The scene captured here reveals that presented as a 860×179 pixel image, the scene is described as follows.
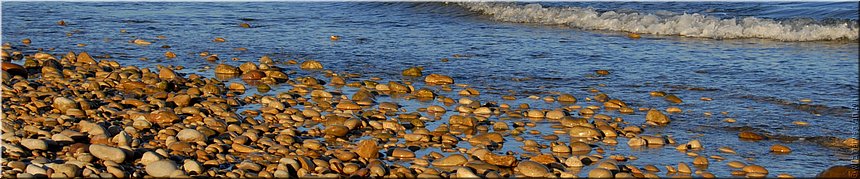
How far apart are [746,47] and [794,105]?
364 cm

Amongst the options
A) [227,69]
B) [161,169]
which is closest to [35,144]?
[161,169]

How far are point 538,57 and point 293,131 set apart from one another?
4037mm

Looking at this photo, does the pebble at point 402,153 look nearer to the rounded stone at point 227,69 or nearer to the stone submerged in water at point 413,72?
the stone submerged in water at point 413,72

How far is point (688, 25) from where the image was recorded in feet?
37.3

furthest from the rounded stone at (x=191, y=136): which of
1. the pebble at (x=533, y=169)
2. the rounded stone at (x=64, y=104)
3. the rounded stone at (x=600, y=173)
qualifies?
the rounded stone at (x=600, y=173)

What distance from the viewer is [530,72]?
7.88m

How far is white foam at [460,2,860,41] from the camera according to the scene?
34.9ft

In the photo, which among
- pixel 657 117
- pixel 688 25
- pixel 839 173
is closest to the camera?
pixel 839 173

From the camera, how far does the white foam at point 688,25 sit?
10.6m

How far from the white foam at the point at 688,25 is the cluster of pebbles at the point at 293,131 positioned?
15.6ft

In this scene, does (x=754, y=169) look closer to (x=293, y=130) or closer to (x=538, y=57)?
(x=293, y=130)

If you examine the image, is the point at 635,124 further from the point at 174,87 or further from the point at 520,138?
the point at 174,87

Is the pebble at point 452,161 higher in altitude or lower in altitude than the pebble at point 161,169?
lower

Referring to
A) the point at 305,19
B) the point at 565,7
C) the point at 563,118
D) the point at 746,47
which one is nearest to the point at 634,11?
the point at 565,7
